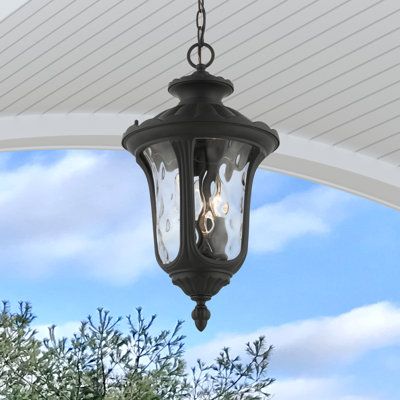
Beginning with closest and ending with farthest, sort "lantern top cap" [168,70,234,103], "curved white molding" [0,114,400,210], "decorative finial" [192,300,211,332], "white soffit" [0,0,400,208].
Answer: "decorative finial" [192,300,211,332], "lantern top cap" [168,70,234,103], "white soffit" [0,0,400,208], "curved white molding" [0,114,400,210]

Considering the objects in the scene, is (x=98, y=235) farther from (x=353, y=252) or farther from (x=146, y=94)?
(x=146, y=94)

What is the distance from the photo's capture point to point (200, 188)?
339 cm

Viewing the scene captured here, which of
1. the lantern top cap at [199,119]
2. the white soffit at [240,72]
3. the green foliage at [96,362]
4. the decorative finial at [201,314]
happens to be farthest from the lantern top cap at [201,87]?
the white soffit at [240,72]

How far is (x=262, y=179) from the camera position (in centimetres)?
3203

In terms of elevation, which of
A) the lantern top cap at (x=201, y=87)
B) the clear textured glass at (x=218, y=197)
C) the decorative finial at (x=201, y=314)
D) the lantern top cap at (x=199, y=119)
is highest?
the lantern top cap at (x=201, y=87)

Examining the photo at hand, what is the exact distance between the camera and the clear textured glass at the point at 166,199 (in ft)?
11.1

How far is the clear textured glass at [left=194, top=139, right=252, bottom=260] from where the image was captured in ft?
11.0

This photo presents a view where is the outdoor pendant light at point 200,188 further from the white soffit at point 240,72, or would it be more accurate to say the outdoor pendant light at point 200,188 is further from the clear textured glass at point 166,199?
the white soffit at point 240,72

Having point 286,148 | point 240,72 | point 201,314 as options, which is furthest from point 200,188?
point 286,148

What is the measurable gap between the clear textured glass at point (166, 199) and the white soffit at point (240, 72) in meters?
3.06

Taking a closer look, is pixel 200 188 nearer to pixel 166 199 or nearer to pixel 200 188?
pixel 200 188

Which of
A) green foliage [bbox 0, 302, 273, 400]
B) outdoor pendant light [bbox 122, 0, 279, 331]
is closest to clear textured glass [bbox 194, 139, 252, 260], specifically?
outdoor pendant light [bbox 122, 0, 279, 331]

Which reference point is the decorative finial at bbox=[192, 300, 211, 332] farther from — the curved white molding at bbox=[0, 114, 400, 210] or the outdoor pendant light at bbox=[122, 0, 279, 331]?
the curved white molding at bbox=[0, 114, 400, 210]

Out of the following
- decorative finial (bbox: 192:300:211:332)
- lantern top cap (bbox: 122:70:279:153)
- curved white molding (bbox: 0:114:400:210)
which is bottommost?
decorative finial (bbox: 192:300:211:332)
